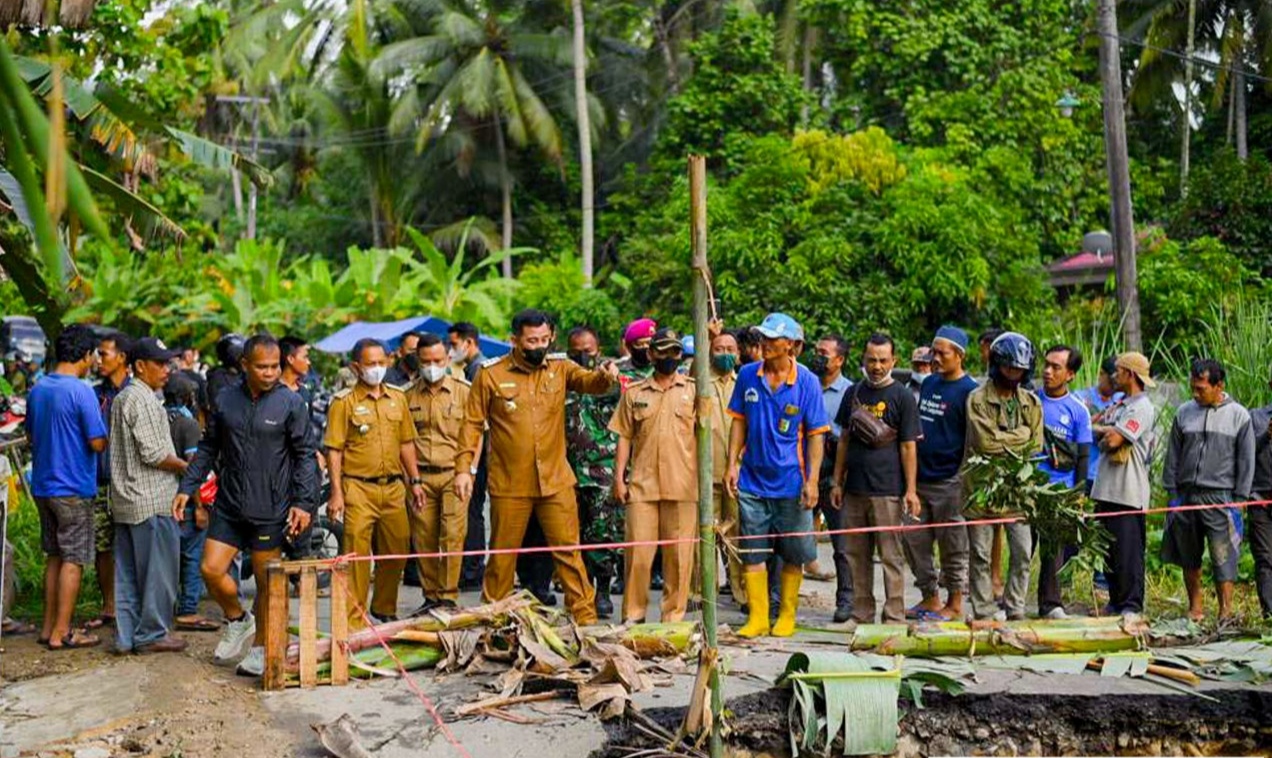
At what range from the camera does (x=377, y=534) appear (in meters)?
8.26

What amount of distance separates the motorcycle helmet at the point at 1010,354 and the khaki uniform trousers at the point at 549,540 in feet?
9.07

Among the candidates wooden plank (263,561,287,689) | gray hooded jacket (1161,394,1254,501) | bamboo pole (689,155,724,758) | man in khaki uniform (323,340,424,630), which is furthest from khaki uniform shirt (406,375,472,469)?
gray hooded jacket (1161,394,1254,501)

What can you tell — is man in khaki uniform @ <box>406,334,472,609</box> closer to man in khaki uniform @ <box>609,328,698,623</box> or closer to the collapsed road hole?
A: man in khaki uniform @ <box>609,328,698,623</box>

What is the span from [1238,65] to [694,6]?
11.9m

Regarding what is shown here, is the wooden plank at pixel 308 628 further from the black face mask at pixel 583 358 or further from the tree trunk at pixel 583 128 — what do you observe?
the tree trunk at pixel 583 128

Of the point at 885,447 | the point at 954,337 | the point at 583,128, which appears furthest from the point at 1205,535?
the point at 583,128

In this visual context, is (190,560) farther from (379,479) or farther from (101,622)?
(379,479)

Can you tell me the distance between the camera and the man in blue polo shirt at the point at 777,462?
26.2ft

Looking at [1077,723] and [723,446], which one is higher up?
[723,446]

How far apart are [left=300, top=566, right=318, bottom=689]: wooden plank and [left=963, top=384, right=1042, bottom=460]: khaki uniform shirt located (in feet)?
13.5

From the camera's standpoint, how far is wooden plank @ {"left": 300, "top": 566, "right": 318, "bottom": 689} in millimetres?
6738

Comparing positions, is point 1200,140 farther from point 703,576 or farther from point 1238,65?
point 703,576

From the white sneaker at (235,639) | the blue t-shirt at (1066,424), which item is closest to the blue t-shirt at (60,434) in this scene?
the white sneaker at (235,639)

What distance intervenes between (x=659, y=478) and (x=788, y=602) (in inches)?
43.1
